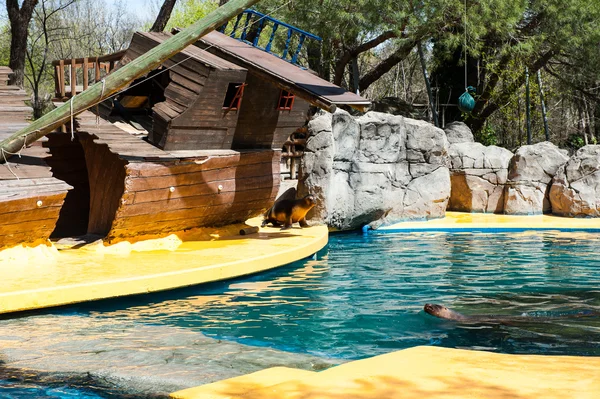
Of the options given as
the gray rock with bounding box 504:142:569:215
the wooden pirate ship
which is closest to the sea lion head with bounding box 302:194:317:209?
the wooden pirate ship

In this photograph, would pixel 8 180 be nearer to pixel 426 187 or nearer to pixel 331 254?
pixel 331 254

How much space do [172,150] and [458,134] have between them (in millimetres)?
10610

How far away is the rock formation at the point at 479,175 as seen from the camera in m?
16.6

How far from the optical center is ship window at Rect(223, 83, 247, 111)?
1119 cm

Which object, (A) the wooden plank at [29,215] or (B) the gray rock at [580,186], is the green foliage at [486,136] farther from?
(A) the wooden plank at [29,215]

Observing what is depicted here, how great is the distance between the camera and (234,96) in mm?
11219

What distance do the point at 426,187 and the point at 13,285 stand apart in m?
9.68

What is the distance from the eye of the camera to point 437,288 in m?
9.13

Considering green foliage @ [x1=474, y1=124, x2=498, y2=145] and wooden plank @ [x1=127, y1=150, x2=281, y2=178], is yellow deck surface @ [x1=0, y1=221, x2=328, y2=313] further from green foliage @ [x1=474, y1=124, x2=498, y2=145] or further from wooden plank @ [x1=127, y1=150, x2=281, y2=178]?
green foliage @ [x1=474, y1=124, x2=498, y2=145]

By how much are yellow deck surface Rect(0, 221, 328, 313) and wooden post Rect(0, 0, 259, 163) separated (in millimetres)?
1364

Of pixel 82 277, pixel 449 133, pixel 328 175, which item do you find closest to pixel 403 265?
pixel 328 175

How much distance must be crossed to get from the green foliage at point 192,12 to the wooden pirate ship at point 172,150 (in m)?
26.9

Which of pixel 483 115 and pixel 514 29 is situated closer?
pixel 514 29

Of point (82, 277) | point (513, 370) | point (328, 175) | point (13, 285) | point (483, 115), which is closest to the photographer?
point (513, 370)
